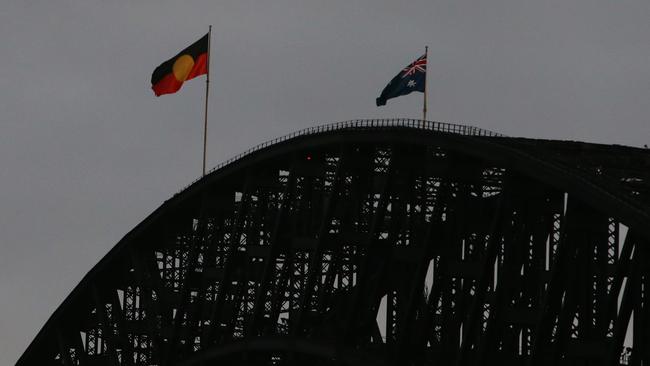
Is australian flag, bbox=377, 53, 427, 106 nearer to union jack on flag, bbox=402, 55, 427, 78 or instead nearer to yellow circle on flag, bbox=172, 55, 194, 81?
union jack on flag, bbox=402, 55, 427, 78

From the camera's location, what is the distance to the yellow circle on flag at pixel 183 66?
142925 millimetres

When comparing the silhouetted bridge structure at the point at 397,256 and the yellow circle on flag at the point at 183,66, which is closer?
the silhouetted bridge structure at the point at 397,256

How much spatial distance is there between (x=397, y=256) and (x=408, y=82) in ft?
36.8

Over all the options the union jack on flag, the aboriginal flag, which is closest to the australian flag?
the union jack on flag

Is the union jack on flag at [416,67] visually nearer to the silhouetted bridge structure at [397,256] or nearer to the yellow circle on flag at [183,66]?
the silhouetted bridge structure at [397,256]

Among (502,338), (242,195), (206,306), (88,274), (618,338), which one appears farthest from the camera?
(88,274)

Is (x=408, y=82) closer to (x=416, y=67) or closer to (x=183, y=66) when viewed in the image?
(x=416, y=67)

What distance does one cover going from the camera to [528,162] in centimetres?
9856

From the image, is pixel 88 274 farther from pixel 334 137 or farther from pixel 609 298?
pixel 609 298

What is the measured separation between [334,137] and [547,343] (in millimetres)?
20248

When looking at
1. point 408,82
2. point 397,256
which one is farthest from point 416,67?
point 397,256

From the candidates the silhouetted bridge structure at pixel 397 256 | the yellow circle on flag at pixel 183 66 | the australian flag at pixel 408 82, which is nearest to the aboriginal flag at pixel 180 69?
the yellow circle on flag at pixel 183 66

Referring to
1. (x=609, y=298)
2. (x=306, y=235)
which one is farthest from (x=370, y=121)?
(x=609, y=298)

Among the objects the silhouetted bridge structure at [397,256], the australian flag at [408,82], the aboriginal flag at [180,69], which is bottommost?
the silhouetted bridge structure at [397,256]
